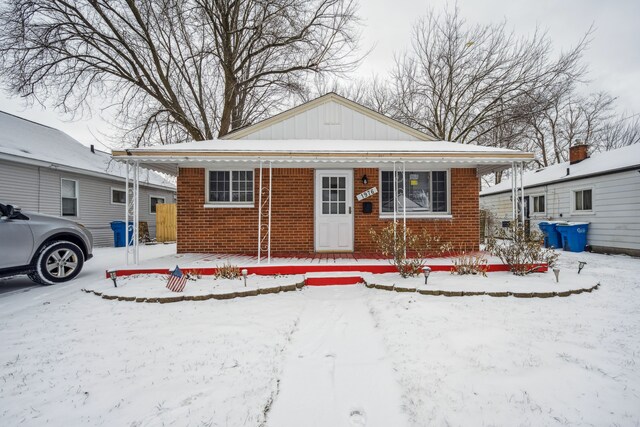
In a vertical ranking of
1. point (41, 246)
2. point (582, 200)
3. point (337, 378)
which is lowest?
point (337, 378)

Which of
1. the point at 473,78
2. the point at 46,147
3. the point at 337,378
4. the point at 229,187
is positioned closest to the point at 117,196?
the point at 46,147

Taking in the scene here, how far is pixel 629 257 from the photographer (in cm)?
897

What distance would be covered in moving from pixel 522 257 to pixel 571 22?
1234cm

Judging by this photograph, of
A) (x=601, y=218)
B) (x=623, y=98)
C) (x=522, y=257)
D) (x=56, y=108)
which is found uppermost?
(x=623, y=98)

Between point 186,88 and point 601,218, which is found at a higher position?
point 186,88

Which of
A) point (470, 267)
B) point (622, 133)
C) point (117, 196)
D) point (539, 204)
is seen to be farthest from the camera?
point (622, 133)

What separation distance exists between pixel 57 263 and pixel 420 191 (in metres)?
8.75

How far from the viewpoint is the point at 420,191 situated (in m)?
8.24

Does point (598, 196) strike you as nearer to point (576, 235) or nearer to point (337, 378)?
point (576, 235)

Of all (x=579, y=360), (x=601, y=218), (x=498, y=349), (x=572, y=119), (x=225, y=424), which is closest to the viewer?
(x=225, y=424)

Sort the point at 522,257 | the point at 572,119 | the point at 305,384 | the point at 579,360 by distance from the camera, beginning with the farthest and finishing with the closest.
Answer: the point at 572,119
the point at 522,257
the point at 579,360
the point at 305,384

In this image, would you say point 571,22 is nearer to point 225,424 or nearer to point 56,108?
point 225,424

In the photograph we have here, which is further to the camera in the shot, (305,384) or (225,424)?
(305,384)

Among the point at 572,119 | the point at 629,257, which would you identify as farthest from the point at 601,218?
the point at 572,119
